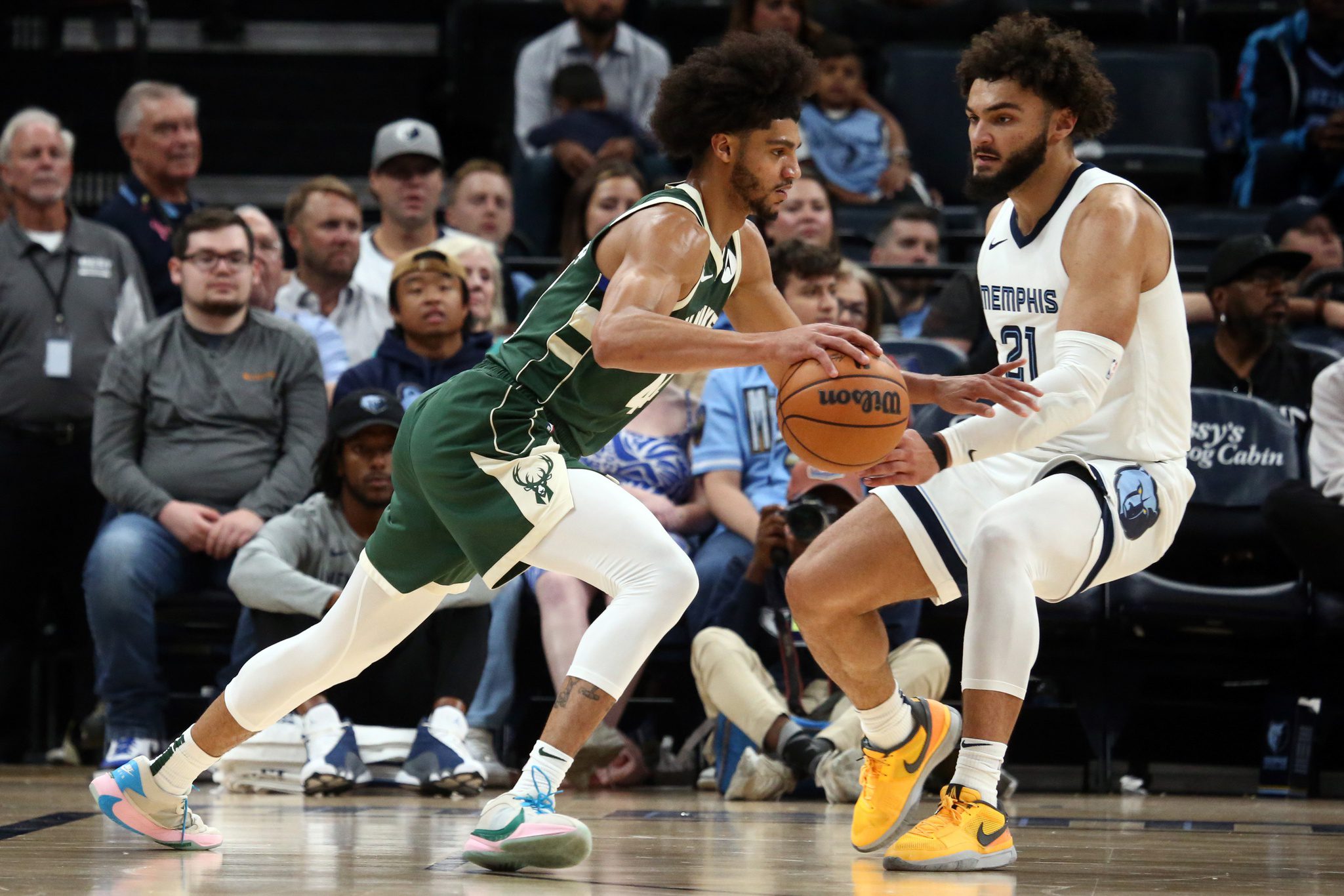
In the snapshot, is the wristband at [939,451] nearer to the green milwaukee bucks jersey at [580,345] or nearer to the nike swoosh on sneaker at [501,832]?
the green milwaukee bucks jersey at [580,345]

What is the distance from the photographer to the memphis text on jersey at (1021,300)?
387 cm

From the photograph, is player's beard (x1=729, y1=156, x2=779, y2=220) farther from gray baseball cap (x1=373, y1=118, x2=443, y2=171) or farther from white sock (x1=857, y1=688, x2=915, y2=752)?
gray baseball cap (x1=373, y1=118, x2=443, y2=171)

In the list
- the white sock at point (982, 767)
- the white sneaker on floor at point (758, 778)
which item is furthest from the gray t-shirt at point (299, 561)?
the white sock at point (982, 767)

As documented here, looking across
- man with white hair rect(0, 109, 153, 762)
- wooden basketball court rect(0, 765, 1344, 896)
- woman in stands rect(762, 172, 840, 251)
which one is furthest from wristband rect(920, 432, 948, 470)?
man with white hair rect(0, 109, 153, 762)

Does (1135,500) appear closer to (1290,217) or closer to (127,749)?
(127,749)

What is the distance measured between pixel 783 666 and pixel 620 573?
7.55 feet

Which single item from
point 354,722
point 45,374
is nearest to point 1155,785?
point 354,722

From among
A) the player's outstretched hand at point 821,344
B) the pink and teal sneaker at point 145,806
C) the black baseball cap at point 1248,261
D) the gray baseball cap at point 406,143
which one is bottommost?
the pink and teal sneaker at point 145,806

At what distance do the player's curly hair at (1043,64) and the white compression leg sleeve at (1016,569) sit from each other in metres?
0.95

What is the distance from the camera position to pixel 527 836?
10.6 ft

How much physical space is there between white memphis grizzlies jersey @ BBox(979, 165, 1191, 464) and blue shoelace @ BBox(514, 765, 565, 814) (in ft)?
4.75

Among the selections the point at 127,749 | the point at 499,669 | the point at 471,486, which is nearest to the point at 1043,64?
the point at 471,486

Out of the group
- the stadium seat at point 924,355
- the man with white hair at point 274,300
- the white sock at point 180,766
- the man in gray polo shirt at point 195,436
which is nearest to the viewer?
the white sock at point 180,766

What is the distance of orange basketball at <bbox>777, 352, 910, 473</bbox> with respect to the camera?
3307 mm
